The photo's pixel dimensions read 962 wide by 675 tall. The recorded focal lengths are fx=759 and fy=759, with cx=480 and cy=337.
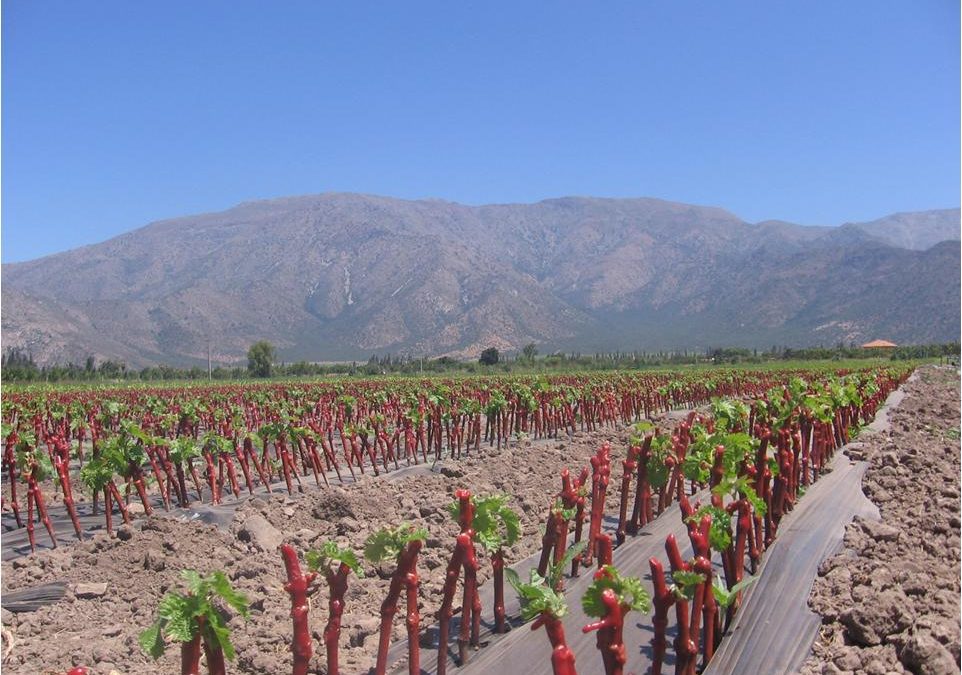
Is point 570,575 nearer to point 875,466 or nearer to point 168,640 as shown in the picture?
point 168,640

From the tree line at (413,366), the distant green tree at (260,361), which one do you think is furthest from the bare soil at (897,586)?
the distant green tree at (260,361)

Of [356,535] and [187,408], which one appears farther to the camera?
[187,408]

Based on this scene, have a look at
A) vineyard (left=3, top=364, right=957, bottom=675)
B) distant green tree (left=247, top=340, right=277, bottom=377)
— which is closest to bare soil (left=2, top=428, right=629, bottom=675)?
vineyard (left=3, top=364, right=957, bottom=675)

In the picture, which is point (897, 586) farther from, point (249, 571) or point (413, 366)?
point (413, 366)

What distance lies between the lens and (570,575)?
309 inches

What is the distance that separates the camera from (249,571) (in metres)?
8.09

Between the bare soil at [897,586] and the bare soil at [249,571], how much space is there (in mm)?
3138

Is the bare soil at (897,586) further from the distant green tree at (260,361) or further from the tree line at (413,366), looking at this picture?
the distant green tree at (260,361)

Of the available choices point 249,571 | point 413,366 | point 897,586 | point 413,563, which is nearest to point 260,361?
point 413,366

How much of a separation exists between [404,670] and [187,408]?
1642 cm

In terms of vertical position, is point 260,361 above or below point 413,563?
A: below

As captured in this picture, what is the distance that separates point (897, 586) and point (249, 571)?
6.19 m

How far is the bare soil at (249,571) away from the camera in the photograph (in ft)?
20.7

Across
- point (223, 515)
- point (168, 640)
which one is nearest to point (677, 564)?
point (168, 640)
